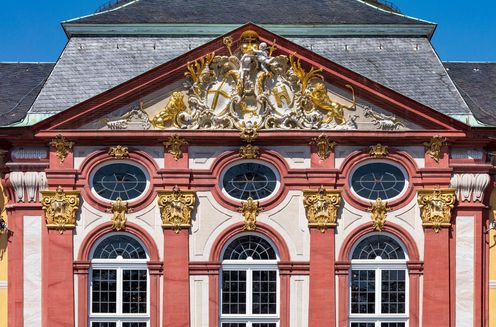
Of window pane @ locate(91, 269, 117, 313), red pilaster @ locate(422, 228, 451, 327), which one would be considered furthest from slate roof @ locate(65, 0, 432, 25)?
window pane @ locate(91, 269, 117, 313)

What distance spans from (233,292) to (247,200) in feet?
9.56

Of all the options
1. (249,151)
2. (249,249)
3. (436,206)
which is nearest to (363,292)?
(436,206)

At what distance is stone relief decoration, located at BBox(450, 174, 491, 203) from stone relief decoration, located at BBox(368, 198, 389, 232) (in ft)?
7.50

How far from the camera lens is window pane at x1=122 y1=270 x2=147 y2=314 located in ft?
157

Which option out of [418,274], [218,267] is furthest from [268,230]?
[418,274]

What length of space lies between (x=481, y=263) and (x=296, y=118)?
7.39 metres

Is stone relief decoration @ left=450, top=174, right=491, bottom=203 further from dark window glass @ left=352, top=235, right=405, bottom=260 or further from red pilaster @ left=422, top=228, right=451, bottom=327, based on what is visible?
dark window glass @ left=352, top=235, right=405, bottom=260

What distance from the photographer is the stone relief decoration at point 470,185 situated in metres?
48.1

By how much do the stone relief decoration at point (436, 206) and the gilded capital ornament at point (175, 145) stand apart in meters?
7.61

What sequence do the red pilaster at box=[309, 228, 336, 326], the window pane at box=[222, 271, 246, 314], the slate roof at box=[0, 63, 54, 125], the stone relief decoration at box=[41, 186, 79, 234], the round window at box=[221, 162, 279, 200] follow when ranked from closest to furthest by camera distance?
the red pilaster at box=[309, 228, 336, 326] < the stone relief decoration at box=[41, 186, 79, 234] < the window pane at box=[222, 271, 246, 314] < the round window at box=[221, 162, 279, 200] < the slate roof at box=[0, 63, 54, 125]

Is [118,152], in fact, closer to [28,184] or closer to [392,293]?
[28,184]

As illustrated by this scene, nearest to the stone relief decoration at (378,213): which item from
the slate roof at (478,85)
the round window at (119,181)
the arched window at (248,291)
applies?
the arched window at (248,291)

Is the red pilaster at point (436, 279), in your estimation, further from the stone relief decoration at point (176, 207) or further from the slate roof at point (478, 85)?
the stone relief decoration at point (176, 207)

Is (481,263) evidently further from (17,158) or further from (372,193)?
(17,158)
